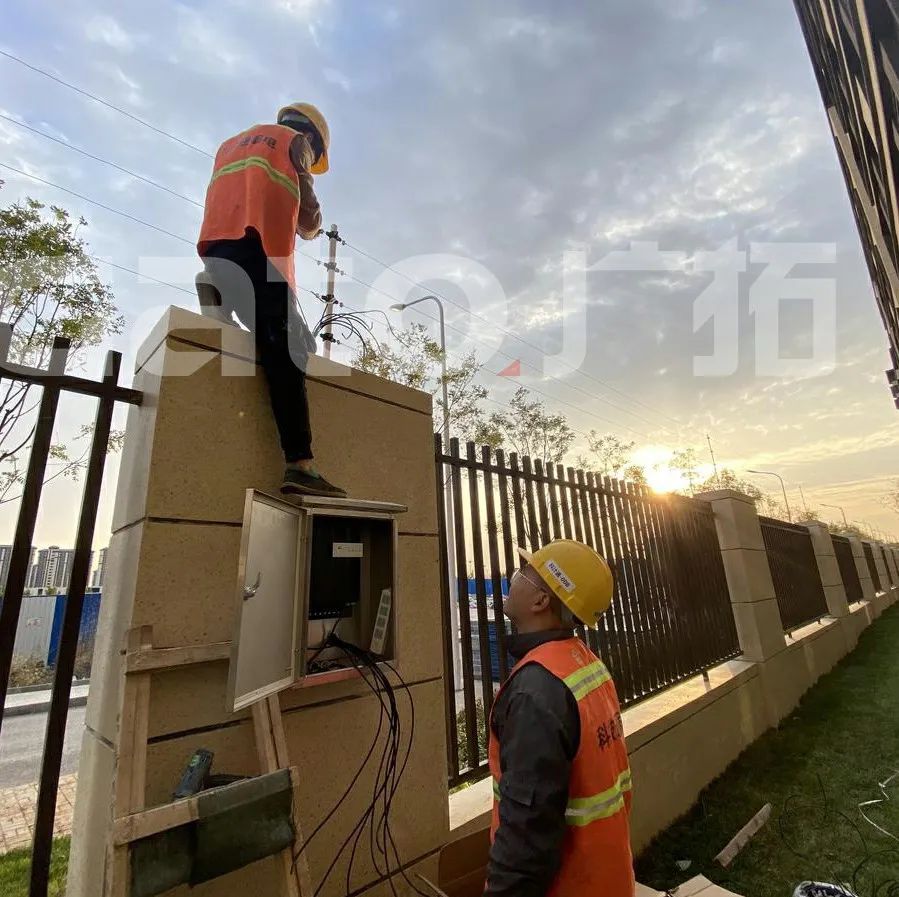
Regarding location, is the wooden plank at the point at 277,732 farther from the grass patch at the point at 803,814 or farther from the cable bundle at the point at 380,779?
the grass patch at the point at 803,814

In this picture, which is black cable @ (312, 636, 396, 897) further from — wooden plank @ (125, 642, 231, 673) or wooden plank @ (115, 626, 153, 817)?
wooden plank @ (115, 626, 153, 817)

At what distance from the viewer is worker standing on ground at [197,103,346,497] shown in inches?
84.8

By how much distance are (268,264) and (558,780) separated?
237 centimetres

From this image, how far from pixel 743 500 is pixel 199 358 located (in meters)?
7.79

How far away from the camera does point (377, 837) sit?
2141 mm

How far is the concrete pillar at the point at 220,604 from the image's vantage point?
Result: 5.62ft

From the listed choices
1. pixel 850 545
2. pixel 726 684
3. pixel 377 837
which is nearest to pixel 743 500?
pixel 726 684

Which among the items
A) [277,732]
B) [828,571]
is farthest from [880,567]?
[277,732]

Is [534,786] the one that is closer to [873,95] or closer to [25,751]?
[873,95]

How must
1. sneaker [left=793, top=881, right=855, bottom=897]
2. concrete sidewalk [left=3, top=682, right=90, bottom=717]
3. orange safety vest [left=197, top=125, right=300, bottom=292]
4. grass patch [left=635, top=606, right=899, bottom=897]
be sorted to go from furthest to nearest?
concrete sidewalk [left=3, top=682, right=90, bottom=717], grass patch [left=635, top=606, right=899, bottom=897], sneaker [left=793, top=881, right=855, bottom=897], orange safety vest [left=197, top=125, right=300, bottom=292]

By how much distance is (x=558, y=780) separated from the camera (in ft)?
4.99

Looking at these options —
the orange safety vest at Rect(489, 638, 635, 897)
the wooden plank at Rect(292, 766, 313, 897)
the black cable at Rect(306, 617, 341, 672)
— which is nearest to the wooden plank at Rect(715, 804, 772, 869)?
the orange safety vest at Rect(489, 638, 635, 897)

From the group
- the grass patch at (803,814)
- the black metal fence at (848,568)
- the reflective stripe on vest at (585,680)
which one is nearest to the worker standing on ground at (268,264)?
the reflective stripe on vest at (585,680)

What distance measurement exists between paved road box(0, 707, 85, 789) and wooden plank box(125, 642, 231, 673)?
6.55 m
